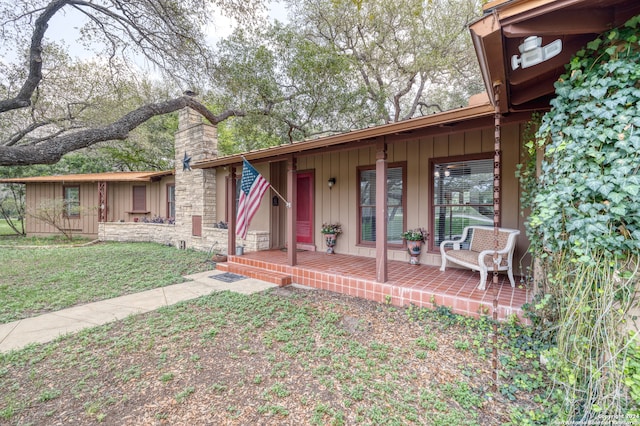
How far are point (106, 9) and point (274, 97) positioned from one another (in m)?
4.42

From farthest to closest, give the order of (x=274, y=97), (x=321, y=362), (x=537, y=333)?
1. (x=274, y=97)
2. (x=537, y=333)
3. (x=321, y=362)

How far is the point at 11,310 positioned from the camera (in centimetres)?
383

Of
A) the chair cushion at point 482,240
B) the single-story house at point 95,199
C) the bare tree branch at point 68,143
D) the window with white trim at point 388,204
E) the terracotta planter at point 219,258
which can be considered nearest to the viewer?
the bare tree branch at point 68,143

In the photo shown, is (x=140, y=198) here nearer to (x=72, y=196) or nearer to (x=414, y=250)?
(x=72, y=196)

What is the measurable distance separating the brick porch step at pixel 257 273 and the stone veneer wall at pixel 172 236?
0.93 metres

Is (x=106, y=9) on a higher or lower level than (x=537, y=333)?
higher

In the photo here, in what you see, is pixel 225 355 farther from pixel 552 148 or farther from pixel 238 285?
pixel 552 148

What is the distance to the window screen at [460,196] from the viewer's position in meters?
4.66

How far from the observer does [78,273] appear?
5.67m

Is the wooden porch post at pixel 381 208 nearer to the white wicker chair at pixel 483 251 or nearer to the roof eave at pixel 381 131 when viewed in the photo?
the roof eave at pixel 381 131

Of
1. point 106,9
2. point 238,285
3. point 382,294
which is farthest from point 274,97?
point 382,294

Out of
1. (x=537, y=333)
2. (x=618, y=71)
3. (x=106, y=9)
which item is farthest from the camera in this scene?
(x=106, y=9)

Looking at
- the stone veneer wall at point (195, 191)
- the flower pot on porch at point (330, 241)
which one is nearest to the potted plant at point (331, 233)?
the flower pot on porch at point (330, 241)

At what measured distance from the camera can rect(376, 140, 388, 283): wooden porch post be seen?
158 inches
